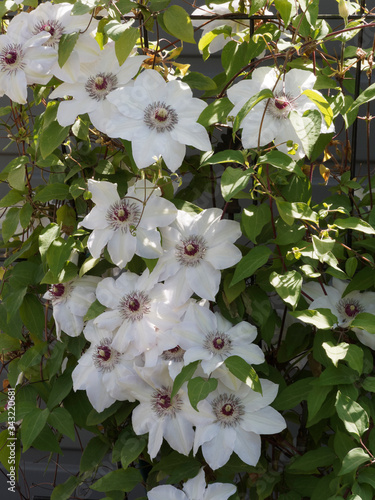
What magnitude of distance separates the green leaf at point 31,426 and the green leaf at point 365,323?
2.02ft

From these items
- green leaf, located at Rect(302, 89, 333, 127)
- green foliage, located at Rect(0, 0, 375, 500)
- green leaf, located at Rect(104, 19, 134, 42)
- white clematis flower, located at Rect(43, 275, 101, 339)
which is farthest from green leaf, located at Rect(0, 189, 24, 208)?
green leaf, located at Rect(302, 89, 333, 127)

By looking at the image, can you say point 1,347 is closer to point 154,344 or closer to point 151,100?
point 154,344

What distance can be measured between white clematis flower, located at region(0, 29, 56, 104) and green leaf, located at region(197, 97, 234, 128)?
0.97ft

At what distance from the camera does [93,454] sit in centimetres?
136

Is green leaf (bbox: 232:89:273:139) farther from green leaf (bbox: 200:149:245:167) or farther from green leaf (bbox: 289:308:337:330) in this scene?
green leaf (bbox: 289:308:337:330)

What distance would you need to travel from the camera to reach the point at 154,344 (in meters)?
1.20

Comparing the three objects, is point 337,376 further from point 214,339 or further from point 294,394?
point 214,339

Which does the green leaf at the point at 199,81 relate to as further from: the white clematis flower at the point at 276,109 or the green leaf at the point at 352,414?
the green leaf at the point at 352,414

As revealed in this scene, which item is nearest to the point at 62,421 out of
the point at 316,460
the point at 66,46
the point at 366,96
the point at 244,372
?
the point at 244,372

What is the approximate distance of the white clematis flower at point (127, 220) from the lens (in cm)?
117

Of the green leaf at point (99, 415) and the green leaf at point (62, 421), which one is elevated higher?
the green leaf at point (62, 421)

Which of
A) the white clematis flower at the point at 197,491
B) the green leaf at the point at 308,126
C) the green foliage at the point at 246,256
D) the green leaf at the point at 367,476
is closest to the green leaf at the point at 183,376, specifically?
the green foliage at the point at 246,256

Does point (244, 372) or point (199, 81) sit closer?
point (244, 372)

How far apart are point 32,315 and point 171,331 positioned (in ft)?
1.08
